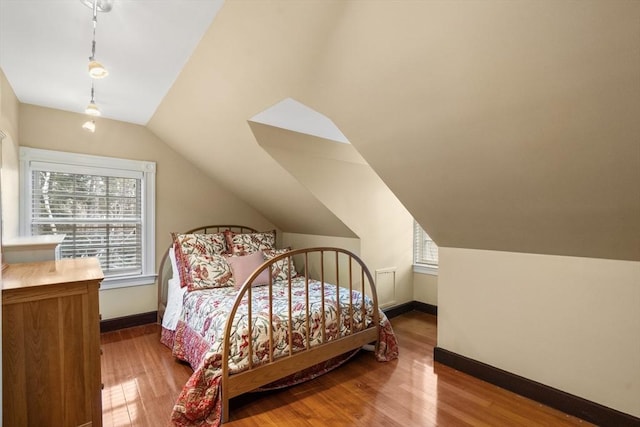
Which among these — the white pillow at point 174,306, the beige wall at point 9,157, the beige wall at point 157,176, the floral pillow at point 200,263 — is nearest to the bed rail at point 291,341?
the floral pillow at point 200,263

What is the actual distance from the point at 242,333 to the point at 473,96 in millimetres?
1852

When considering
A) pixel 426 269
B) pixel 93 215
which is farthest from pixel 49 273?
pixel 426 269

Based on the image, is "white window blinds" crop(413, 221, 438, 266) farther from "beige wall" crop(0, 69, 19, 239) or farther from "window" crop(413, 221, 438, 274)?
"beige wall" crop(0, 69, 19, 239)

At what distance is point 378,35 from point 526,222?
1.45m

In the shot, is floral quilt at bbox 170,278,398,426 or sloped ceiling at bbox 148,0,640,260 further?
floral quilt at bbox 170,278,398,426

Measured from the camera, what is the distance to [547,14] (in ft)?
3.38

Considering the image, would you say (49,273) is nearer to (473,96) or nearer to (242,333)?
(242,333)

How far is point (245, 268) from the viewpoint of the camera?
121 inches

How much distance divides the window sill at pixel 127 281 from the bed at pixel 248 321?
15 centimetres

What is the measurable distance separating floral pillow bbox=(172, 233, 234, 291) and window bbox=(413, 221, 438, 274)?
7.78 ft

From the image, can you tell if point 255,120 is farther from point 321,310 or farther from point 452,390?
point 452,390

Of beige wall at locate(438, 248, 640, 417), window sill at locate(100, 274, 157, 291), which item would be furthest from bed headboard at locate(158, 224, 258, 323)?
beige wall at locate(438, 248, 640, 417)

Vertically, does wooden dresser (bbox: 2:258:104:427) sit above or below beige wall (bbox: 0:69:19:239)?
below

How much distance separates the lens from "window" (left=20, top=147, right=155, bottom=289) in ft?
9.54
